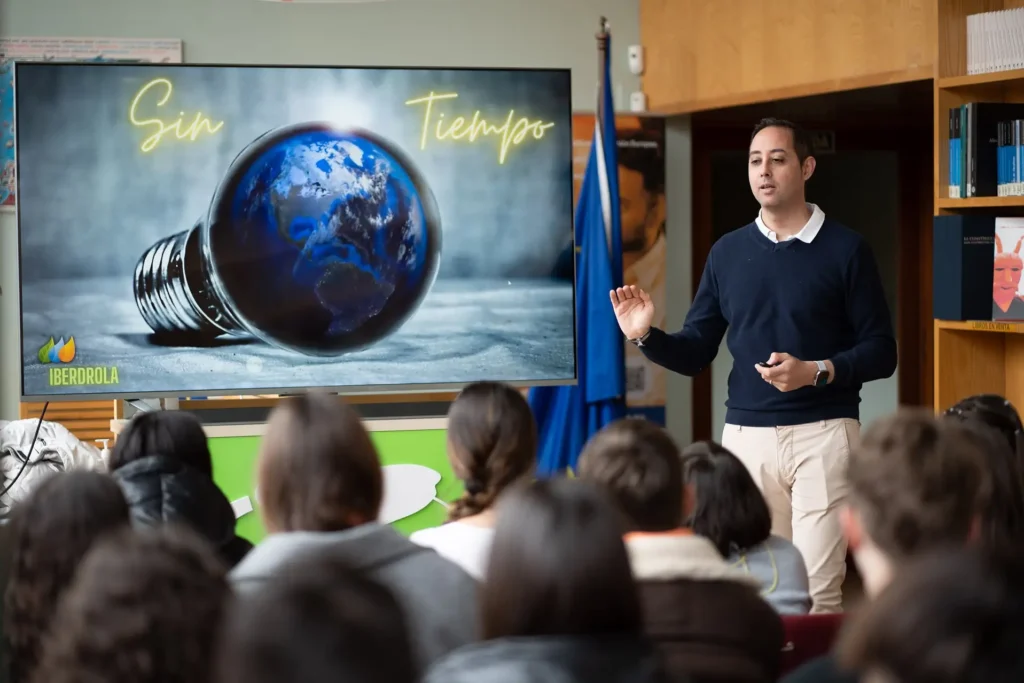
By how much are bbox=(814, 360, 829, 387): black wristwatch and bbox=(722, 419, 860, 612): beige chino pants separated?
0.51 ft

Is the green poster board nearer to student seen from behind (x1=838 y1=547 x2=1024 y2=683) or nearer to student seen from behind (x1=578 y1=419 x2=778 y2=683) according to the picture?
student seen from behind (x1=578 y1=419 x2=778 y2=683)

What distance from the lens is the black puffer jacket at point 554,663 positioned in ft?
3.96

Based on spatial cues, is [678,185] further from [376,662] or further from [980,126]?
[376,662]

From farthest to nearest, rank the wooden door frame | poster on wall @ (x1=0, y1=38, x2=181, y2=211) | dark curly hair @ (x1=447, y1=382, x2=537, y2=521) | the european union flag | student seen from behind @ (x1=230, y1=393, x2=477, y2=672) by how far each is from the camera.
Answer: the wooden door frame → poster on wall @ (x1=0, y1=38, x2=181, y2=211) → the european union flag → dark curly hair @ (x1=447, y1=382, x2=537, y2=521) → student seen from behind @ (x1=230, y1=393, x2=477, y2=672)

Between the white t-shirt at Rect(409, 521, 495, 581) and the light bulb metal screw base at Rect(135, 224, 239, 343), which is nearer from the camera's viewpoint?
the white t-shirt at Rect(409, 521, 495, 581)

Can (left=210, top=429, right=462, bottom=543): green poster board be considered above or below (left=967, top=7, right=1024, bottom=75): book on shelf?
below

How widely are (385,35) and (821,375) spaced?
2.97 metres

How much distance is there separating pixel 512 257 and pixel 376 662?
3294mm

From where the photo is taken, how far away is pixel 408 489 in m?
4.16

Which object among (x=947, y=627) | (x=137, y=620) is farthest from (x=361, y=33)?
(x=947, y=627)

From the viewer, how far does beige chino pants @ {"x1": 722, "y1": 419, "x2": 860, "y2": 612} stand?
10.3ft

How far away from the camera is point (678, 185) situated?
561 centimetres

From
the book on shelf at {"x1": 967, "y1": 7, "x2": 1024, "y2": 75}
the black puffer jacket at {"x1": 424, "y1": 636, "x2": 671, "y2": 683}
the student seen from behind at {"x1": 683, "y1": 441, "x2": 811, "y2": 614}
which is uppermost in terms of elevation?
the book on shelf at {"x1": 967, "y1": 7, "x2": 1024, "y2": 75}

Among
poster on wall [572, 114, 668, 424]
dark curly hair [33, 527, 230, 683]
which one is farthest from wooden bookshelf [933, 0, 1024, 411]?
dark curly hair [33, 527, 230, 683]
